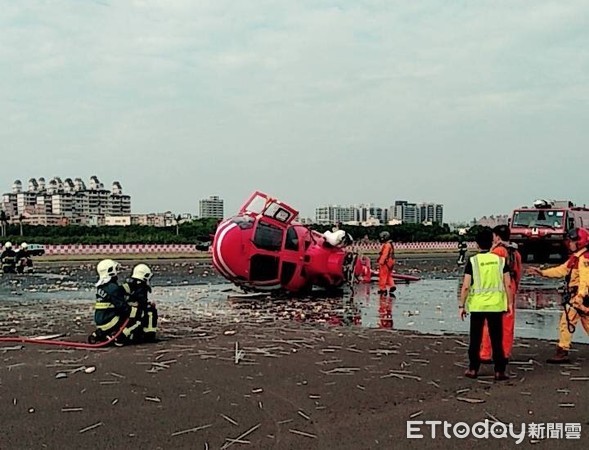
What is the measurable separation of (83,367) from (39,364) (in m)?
0.71

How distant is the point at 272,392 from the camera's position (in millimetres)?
7902

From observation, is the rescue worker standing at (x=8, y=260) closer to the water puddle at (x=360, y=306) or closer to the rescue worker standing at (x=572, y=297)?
the water puddle at (x=360, y=306)

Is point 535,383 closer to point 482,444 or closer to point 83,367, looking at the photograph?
point 482,444

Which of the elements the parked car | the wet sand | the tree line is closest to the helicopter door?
the wet sand

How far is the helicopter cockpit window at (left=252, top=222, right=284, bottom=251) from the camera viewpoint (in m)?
18.5

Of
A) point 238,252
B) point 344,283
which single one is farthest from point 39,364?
point 344,283

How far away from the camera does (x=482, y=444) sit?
6.15m

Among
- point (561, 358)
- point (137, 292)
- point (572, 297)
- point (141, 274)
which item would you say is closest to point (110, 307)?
point (137, 292)

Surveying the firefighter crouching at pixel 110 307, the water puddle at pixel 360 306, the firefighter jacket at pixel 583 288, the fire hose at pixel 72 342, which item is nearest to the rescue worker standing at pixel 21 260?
the water puddle at pixel 360 306

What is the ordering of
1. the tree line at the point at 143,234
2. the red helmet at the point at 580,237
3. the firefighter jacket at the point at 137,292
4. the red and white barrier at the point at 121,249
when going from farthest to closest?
1. the tree line at the point at 143,234
2. the red and white barrier at the point at 121,249
3. the firefighter jacket at the point at 137,292
4. the red helmet at the point at 580,237

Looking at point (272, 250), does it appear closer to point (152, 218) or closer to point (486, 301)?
point (486, 301)

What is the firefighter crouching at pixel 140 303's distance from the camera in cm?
1098

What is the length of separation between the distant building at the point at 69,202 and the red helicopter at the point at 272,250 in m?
78.7

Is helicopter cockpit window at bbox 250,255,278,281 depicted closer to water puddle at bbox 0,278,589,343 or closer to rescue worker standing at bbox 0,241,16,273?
water puddle at bbox 0,278,589,343
